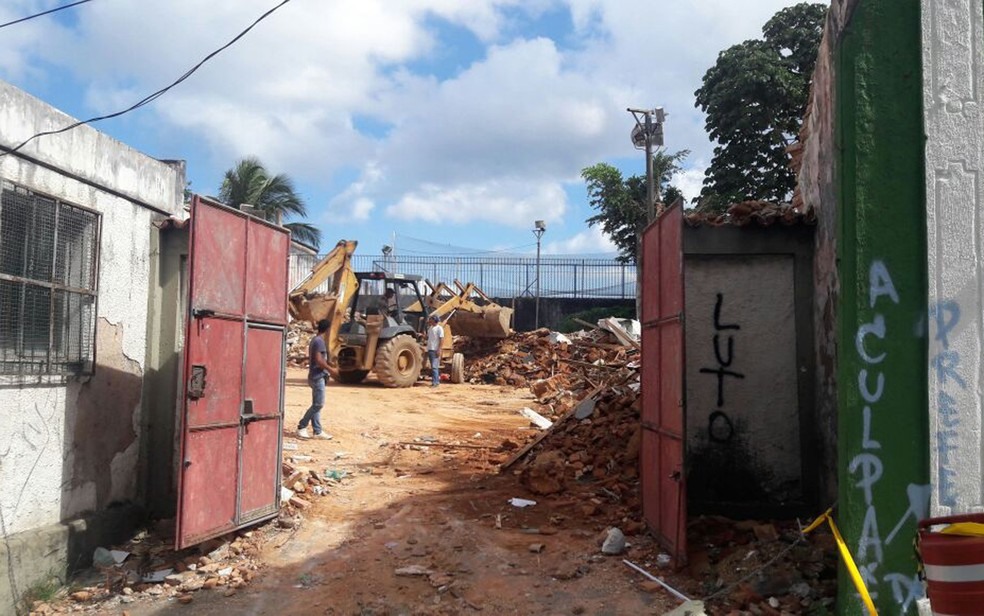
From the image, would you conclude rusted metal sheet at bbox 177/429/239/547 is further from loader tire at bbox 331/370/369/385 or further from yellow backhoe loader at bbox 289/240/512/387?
loader tire at bbox 331/370/369/385

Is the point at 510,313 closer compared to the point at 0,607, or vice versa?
the point at 0,607

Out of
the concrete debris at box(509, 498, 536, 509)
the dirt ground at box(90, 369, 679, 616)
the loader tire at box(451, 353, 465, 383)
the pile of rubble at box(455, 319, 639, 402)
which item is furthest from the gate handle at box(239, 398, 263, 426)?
the loader tire at box(451, 353, 465, 383)

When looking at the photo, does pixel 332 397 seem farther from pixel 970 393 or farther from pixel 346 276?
pixel 970 393

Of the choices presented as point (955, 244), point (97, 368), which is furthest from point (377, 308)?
point (955, 244)

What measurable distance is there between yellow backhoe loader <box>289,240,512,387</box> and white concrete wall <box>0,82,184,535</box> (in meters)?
9.00

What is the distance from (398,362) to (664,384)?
486 inches

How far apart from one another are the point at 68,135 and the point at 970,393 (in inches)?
279

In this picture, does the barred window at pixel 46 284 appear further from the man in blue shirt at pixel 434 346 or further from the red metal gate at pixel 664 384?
the man in blue shirt at pixel 434 346

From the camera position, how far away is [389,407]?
51.4ft

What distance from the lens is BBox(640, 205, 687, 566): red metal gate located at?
632cm

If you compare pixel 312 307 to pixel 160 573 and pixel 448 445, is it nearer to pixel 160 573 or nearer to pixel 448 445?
pixel 448 445

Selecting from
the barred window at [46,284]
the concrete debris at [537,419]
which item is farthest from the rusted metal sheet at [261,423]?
the concrete debris at [537,419]

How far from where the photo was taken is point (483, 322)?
75.9ft

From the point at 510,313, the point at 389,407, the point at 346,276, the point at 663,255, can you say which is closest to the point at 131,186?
the point at 663,255
